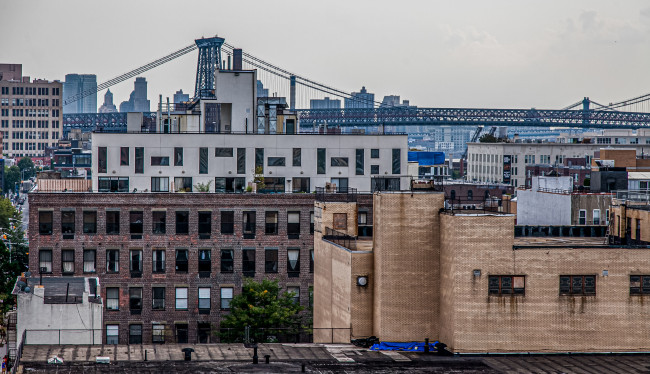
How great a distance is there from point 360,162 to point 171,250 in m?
17.6

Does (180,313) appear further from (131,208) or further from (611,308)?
(611,308)

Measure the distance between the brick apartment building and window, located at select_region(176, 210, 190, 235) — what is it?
2.3 inches

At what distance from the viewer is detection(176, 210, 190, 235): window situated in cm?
6569

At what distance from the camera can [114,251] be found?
6519cm

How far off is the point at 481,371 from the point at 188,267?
31.4 metres

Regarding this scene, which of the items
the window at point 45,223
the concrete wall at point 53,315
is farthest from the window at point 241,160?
the concrete wall at point 53,315

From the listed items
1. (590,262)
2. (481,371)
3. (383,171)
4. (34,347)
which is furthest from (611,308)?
(383,171)

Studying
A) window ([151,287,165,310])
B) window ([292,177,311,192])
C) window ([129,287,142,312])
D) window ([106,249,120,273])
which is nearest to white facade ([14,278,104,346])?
window ([106,249,120,273])

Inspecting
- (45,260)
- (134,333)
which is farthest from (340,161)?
(45,260)

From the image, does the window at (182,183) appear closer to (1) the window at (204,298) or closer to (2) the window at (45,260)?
(1) the window at (204,298)

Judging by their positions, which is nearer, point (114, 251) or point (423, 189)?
point (423, 189)

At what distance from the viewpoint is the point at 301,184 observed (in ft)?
253

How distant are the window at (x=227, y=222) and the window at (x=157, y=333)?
6.53 meters

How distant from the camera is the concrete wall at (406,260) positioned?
1619 inches
